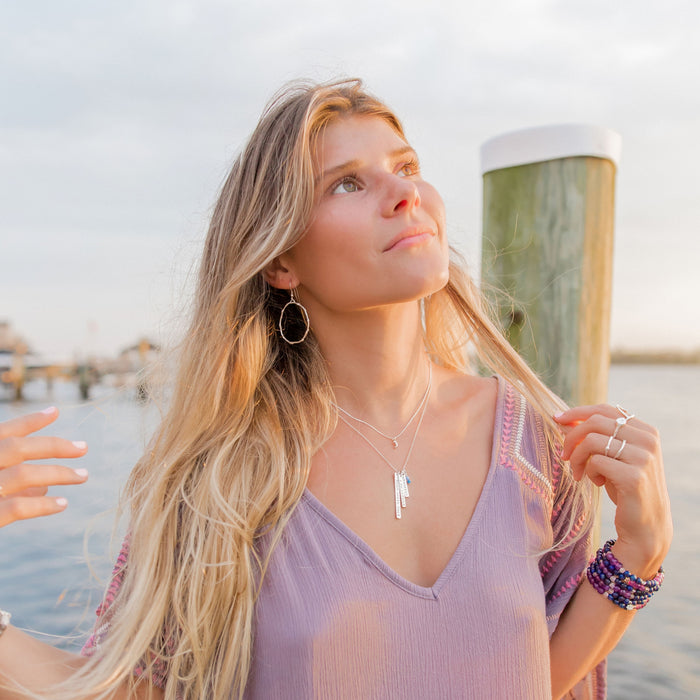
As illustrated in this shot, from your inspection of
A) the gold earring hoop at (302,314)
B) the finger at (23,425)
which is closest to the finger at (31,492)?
the finger at (23,425)

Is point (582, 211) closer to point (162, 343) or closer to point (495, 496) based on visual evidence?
point (495, 496)

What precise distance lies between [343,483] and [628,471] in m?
0.67

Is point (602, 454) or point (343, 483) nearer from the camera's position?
point (602, 454)

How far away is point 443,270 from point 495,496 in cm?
55

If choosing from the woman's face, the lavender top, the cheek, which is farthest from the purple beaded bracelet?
the cheek

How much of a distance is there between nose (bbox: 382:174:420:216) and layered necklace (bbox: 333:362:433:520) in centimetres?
51

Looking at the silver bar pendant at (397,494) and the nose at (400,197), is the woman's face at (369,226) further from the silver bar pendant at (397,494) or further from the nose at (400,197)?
the silver bar pendant at (397,494)

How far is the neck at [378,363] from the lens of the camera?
75.5 inches

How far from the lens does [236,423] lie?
1922 mm

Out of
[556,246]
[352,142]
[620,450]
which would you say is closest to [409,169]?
[352,142]

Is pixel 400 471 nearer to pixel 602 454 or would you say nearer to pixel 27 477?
pixel 602 454

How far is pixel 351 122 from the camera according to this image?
1910 mm

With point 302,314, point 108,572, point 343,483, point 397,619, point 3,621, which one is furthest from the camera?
point 108,572

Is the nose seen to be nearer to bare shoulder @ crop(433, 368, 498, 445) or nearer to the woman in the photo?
the woman
